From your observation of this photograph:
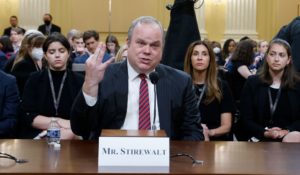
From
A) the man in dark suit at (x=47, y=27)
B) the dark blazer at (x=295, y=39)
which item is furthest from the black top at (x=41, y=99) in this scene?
the man in dark suit at (x=47, y=27)

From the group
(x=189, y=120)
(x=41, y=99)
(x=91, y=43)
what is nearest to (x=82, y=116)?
(x=189, y=120)

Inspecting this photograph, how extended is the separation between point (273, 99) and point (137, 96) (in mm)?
2026

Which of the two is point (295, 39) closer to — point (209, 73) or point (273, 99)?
point (273, 99)

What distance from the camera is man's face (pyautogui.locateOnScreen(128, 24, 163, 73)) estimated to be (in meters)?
3.09

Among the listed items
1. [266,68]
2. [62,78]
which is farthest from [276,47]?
[62,78]

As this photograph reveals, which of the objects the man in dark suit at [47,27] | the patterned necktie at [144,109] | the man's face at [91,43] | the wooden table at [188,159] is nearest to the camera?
the wooden table at [188,159]

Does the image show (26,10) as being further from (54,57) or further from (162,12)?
(54,57)

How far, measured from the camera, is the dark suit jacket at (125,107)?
307 cm

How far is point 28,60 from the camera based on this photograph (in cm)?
574

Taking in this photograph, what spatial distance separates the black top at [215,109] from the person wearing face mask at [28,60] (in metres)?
1.87

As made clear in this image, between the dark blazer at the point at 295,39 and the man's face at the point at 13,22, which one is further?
the man's face at the point at 13,22

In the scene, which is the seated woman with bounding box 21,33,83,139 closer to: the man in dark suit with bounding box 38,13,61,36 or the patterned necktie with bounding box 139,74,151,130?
the patterned necktie with bounding box 139,74,151,130

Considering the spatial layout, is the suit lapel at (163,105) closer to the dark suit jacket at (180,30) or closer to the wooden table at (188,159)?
the wooden table at (188,159)

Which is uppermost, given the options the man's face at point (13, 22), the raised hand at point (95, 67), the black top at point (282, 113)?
the man's face at point (13, 22)
